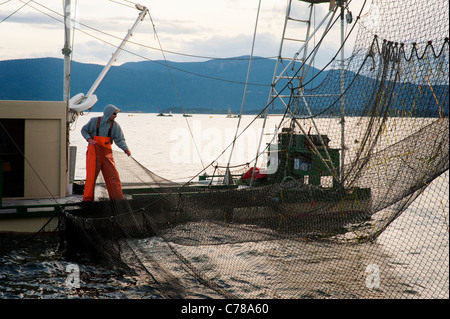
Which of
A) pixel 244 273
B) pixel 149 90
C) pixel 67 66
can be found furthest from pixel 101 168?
pixel 149 90

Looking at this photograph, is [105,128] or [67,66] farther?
[67,66]

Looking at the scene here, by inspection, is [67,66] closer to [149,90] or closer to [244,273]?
[244,273]

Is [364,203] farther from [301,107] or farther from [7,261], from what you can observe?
[7,261]

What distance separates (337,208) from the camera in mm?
6852

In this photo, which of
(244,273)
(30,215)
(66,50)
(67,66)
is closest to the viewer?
(244,273)

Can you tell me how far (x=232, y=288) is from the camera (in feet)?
23.5

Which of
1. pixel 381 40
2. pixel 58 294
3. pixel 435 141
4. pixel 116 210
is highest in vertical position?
pixel 381 40

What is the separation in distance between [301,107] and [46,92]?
144 m

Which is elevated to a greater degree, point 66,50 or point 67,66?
point 66,50

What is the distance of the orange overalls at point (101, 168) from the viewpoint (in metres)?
8.99

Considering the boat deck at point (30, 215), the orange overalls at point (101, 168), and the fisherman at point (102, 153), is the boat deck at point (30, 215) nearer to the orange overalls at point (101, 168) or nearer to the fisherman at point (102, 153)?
the orange overalls at point (101, 168)

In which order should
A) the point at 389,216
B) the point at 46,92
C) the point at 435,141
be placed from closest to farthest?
the point at 435,141 → the point at 389,216 → the point at 46,92

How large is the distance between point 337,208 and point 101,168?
4491mm
